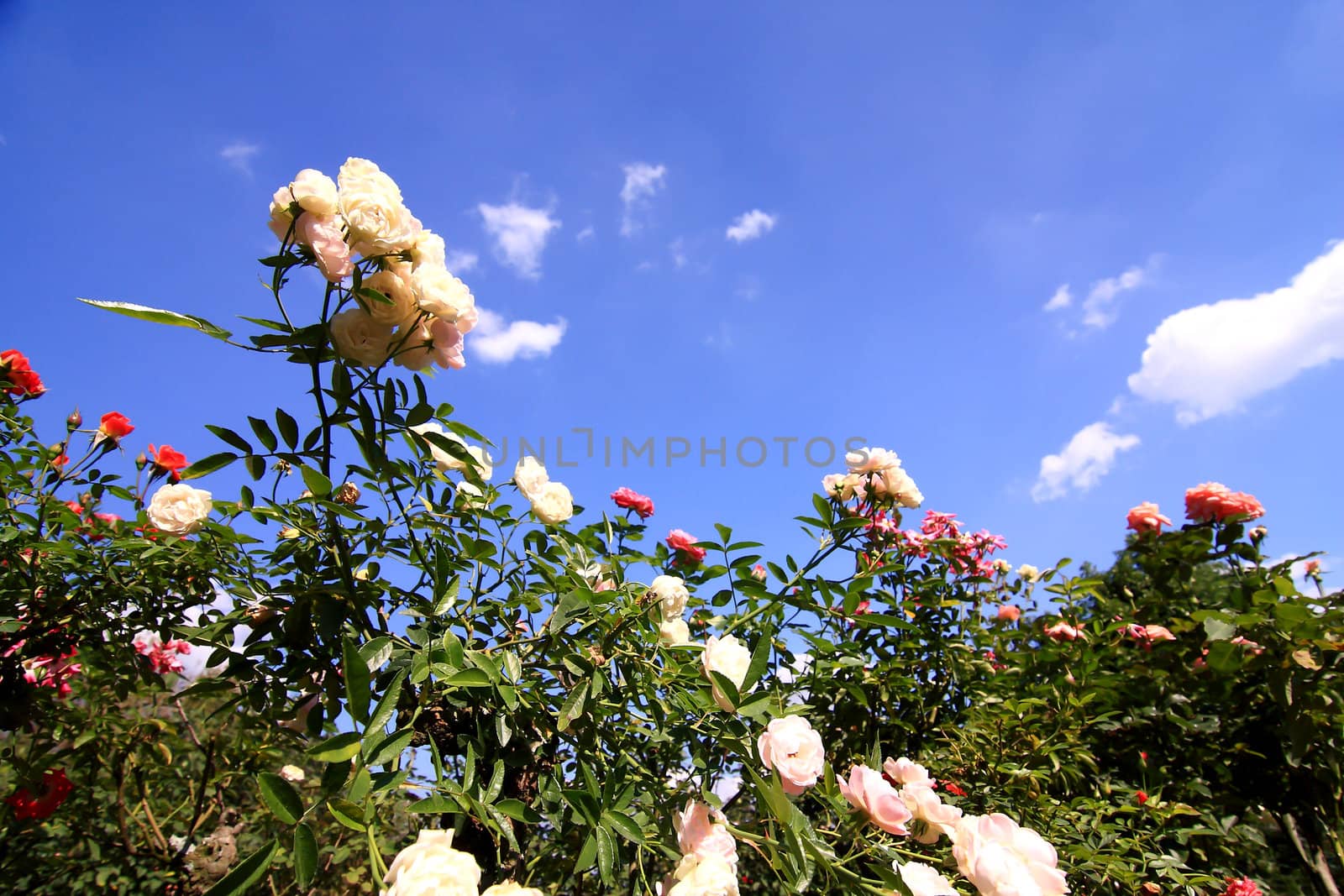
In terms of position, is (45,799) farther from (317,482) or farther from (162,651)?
(317,482)

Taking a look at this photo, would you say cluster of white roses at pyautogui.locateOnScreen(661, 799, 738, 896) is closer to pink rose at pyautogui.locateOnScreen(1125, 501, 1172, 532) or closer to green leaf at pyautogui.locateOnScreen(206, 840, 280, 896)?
green leaf at pyautogui.locateOnScreen(206, 840, 280, 896)

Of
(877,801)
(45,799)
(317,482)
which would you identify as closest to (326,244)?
(317,482)

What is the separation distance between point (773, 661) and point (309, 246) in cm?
158

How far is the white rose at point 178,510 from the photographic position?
5.13 ft

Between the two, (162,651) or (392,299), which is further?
(162,651)

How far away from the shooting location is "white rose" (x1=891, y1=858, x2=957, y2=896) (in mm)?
1184

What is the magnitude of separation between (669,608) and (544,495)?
0.40 m

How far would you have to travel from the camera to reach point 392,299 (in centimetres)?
122

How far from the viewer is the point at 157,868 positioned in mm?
2932

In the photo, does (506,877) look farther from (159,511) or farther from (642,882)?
(159,511)

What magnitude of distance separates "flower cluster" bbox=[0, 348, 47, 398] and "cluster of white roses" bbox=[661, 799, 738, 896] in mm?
2602

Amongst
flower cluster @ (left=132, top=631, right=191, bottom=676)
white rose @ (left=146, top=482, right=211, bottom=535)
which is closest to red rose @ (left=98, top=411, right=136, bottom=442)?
white rose @ (left=146, top=482, right=211, bottom=535)

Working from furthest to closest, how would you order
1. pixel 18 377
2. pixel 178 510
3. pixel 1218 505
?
pixel 1218 505
pixel 18 377
pixel 178 510

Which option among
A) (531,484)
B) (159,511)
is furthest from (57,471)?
(531,484)
